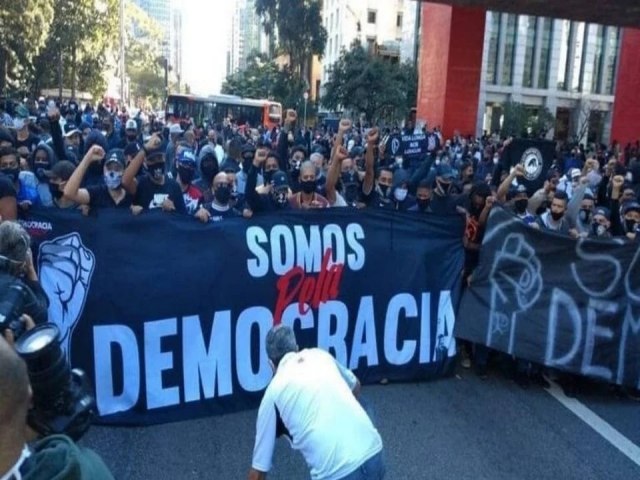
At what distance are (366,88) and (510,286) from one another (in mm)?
32097

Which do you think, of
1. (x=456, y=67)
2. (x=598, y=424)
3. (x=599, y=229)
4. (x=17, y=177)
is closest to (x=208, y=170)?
(x=17, y=177)

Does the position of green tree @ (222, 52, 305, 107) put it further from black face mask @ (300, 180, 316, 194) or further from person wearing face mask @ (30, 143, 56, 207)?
black face mask @ (300, 180, 316, 194)

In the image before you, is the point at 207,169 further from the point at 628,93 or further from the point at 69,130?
the point at 628,93

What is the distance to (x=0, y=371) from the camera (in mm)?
1346

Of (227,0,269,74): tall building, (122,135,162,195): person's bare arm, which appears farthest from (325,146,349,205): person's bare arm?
(227,0,269,74): tall building

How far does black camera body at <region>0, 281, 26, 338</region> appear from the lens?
230 centimetres

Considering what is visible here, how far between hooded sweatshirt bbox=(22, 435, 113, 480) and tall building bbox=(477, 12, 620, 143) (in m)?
46.9

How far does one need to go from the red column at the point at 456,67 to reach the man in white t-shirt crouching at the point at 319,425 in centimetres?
2795

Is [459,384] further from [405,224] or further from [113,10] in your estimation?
[113,10]

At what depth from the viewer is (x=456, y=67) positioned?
2955 cm

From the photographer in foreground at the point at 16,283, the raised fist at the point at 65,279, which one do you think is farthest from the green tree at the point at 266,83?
the photographer in foreground at the point at 16,283

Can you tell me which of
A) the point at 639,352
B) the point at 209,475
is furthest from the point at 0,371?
the point at 639,352

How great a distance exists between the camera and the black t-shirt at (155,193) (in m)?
5.75

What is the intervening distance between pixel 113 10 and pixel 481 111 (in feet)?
81.4
